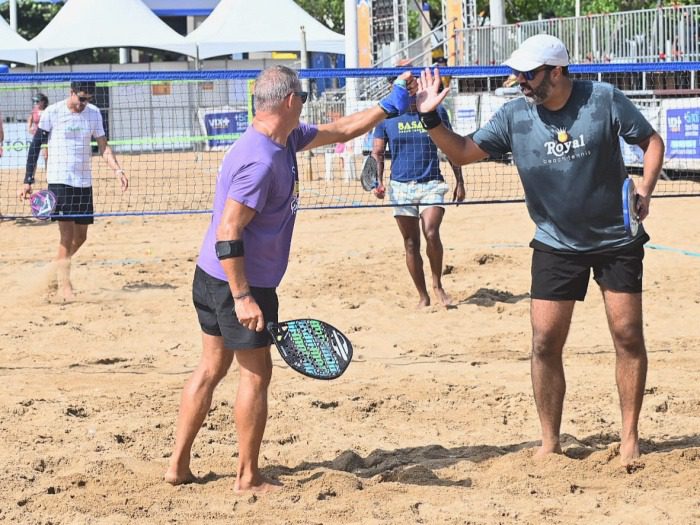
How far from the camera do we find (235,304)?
504 cm

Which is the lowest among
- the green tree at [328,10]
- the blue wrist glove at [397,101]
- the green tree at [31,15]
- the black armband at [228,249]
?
the black armband at [228,249]

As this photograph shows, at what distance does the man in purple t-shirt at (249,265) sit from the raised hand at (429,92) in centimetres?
68

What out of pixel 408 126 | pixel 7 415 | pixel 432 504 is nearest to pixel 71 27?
pixel 408 126

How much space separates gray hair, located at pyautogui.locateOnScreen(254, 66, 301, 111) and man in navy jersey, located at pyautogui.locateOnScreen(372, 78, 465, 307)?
4.67 meters

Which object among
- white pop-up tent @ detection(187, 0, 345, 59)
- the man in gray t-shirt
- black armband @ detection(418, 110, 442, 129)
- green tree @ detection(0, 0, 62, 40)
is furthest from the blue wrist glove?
green tree @ detection(0, 0, 62, 40)

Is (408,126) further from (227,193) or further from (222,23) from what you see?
(222,23)

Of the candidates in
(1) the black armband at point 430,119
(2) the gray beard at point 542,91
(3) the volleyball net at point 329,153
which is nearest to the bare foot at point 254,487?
(1) the black armband at point 430,119

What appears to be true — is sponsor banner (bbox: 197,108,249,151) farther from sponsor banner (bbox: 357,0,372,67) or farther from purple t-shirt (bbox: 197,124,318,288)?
purple t-shirt (bbox: 197,124,318,288)

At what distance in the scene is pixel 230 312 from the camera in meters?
5.16

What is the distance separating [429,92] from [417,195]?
4.13m

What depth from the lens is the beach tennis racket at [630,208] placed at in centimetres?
524

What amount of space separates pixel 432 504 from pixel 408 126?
17.1 ft

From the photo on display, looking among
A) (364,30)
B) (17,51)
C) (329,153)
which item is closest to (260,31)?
(364,30)

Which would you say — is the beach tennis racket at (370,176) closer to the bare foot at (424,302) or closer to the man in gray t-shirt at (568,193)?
the bare foot at (424,302)
